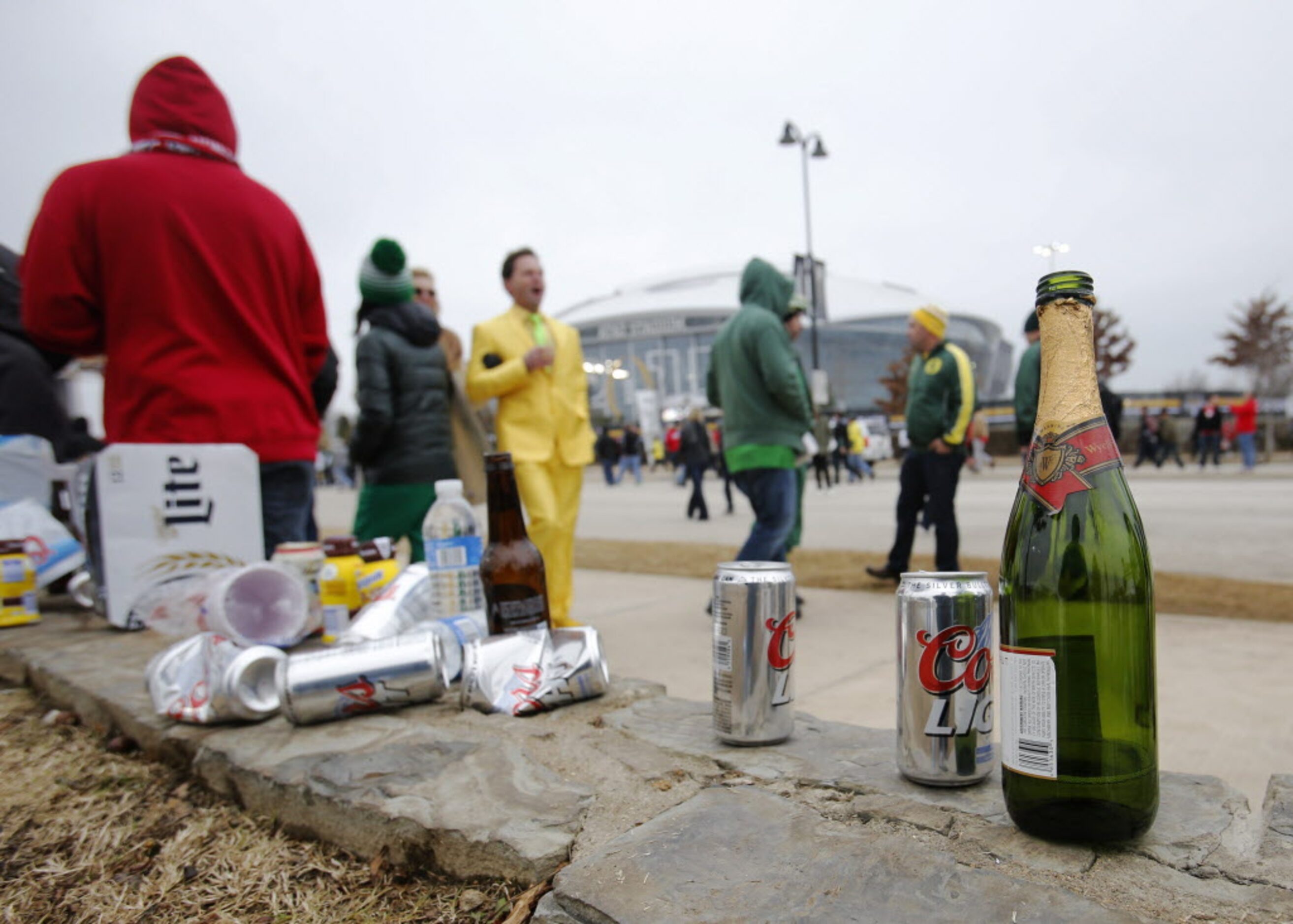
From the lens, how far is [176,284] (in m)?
2.65

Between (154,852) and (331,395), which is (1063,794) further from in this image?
(331,395)

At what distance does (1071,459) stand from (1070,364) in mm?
121

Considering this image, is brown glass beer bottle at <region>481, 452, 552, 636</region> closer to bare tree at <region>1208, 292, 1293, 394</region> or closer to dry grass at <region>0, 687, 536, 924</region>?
dry grass at <region>0, 687, 536, 924</region>

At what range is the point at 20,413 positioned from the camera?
3.06 meters

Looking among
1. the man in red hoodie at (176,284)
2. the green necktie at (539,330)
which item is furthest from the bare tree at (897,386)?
the man in red hoodie at (176,284)

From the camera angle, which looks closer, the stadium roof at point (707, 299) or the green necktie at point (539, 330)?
the green necktie at point (539, 330)

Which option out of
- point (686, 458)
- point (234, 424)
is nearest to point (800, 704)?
point (234, 424)

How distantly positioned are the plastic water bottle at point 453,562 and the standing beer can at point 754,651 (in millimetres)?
956

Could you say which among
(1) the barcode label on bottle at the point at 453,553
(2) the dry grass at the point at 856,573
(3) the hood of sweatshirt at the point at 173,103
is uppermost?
(3) the hood of sweatshirt at the point at 173,103

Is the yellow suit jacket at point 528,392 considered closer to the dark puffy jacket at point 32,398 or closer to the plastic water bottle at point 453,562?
the plastic water bottle at point 453,562

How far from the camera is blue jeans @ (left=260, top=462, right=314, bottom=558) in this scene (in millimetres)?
2910

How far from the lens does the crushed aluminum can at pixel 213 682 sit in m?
1.71

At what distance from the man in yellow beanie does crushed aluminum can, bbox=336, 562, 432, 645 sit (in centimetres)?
288

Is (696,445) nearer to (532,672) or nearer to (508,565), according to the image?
(508,565)
